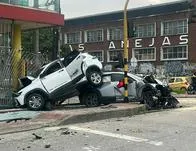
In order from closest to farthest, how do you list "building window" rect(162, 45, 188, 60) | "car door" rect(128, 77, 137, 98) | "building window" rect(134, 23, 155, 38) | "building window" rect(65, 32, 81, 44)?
"car door" rect(128, 77, 137, 98) < "building window" rect(162, 45, 188, 60) < "building window" rect(134, 23, 155, 38) < "building window" rect(65, 32, 81, 44)

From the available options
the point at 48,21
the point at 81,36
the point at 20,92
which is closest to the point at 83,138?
the point at 20,92

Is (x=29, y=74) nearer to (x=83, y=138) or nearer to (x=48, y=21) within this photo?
(x=48, y=21)

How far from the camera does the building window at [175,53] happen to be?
217 feet

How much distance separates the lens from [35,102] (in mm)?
19344

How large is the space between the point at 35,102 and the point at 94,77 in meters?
2.57

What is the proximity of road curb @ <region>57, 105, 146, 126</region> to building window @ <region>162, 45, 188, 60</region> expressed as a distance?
156ft

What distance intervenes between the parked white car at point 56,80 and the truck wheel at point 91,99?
0.69m

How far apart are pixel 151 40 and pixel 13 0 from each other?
4913 centimetres

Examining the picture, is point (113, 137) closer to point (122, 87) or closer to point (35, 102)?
point (35, 102)

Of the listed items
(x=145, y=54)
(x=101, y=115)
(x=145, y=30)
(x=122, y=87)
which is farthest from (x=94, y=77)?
(x=145, y=30)

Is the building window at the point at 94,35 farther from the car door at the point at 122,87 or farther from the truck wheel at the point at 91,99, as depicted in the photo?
the truck wheel at the point at 91,99

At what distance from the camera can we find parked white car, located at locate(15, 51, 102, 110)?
1936 cm

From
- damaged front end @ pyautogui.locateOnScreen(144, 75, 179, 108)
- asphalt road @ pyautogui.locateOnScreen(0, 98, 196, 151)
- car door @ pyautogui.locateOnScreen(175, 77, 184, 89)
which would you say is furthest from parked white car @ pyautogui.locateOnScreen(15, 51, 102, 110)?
car door @ pyautogui.locateOnScreen(175, 77, 184, 89)

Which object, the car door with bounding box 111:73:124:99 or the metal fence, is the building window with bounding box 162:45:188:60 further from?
the metal fence
